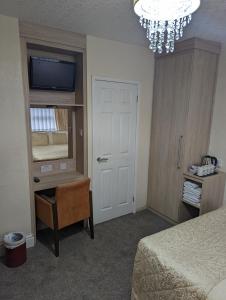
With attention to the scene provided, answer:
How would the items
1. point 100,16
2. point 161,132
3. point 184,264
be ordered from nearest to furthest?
point 184,264 → point 100,16 → point 161,132

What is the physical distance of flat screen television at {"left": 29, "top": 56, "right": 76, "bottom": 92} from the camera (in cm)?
242

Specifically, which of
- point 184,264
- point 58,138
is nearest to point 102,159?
point 58,138

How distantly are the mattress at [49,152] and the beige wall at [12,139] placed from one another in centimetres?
30

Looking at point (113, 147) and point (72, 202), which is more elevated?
point (113, 147)

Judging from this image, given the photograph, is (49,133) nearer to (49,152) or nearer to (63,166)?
(49,152)

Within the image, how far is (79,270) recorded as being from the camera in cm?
228

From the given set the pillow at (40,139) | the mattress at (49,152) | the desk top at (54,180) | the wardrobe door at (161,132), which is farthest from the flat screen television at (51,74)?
the wardrobe door at (161,132)

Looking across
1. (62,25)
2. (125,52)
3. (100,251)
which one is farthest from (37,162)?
(125,52)

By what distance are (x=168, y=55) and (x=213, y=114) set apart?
3.41 feet

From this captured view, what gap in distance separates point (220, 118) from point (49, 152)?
235 centimetres

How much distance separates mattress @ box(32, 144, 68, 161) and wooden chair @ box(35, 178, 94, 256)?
0.47 metres

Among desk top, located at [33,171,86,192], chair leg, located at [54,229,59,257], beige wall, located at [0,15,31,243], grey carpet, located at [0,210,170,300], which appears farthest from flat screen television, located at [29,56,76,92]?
grey carpet, located at [0,210,170,300]

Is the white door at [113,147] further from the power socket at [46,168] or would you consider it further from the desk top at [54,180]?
the power socket at [46,168]

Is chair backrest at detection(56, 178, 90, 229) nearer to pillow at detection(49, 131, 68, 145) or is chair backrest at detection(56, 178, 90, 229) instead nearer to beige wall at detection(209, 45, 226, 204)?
pillow at detection(49, 131, 68, 145)
